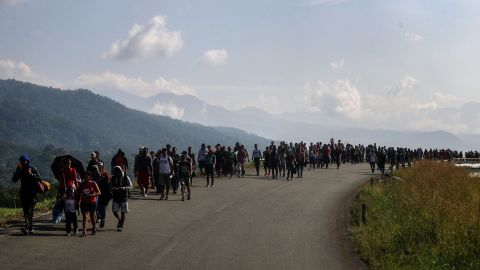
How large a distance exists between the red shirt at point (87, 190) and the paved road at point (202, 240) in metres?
0.87

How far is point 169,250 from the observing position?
11367 millimetres

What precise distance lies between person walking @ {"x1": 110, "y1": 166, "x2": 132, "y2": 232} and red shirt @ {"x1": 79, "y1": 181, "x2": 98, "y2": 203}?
2.35 feet

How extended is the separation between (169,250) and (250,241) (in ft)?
6.91

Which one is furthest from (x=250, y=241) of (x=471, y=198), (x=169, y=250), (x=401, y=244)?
(x=471, y=198)

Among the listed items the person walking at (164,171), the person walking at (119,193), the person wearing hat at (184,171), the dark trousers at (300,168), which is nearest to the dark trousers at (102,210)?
the person walking at (119,193)

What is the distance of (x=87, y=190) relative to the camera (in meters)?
13.0

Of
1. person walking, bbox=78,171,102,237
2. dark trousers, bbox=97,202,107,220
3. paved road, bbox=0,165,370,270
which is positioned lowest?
paved road, bbox=0,165,370,270

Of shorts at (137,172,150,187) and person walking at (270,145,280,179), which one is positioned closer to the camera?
shorts at (137,172,150,187)

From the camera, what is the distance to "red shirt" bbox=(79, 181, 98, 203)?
12945mm

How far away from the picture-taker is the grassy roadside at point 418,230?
1048cm

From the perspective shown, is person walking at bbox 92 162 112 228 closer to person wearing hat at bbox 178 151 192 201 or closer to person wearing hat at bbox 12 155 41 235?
person wearing hat at bbox 12 155 41 235

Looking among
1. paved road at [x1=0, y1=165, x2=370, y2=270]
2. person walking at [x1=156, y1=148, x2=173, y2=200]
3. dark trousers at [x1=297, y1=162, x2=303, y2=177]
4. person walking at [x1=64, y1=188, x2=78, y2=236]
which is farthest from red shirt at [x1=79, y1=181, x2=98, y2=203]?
dark trousers at [x1=297, y1=162, x2=303, y2=177]

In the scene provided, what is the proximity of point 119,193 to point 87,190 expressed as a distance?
958 mm

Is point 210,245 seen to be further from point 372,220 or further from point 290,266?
point 372,220
